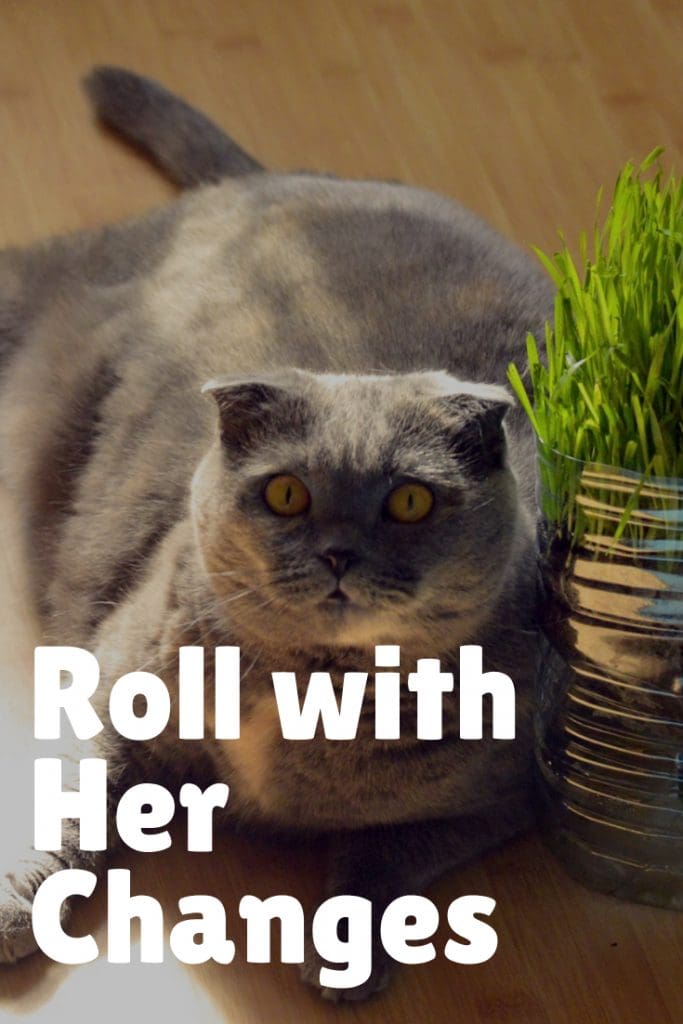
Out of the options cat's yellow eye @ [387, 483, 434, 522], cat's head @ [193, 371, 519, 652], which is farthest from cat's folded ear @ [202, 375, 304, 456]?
cat's yellow eye @ [387, 483, 434, 522]

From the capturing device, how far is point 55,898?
141 cm

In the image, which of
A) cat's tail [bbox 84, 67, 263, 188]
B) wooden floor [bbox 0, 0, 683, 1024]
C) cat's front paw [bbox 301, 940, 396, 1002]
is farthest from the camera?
wooden floor [bbox 0, 0, 683, 1024]

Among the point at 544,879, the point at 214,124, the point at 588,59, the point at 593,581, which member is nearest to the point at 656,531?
the point at 593,581

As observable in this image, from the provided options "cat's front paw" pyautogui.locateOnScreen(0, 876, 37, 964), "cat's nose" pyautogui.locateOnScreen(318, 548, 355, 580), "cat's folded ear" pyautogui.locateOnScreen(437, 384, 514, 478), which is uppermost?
"cat's folded ear" pyautogui.locateOnScreen(437, 384, 514, 478)

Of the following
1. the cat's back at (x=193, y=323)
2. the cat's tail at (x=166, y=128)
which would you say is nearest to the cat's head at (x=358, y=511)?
the cat's back at (x=193, y=323)

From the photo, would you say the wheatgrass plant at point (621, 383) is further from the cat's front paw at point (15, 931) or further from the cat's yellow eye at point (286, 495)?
the cat's front paw at point (15, 931)

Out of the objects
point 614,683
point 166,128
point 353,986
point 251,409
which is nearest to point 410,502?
point 251,409

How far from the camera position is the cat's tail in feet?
7.40

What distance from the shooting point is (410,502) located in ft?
4.25

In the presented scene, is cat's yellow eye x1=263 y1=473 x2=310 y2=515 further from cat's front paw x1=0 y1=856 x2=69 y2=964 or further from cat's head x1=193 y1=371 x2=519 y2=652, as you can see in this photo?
cat's front paw x1=0 y1=856 x2=69 y2=964

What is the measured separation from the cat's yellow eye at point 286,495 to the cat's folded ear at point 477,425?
0.14 metres

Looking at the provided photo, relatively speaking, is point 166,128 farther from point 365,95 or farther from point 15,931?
point 15,931

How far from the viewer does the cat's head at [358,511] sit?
1.27 m

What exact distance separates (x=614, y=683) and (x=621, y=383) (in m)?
0.29
